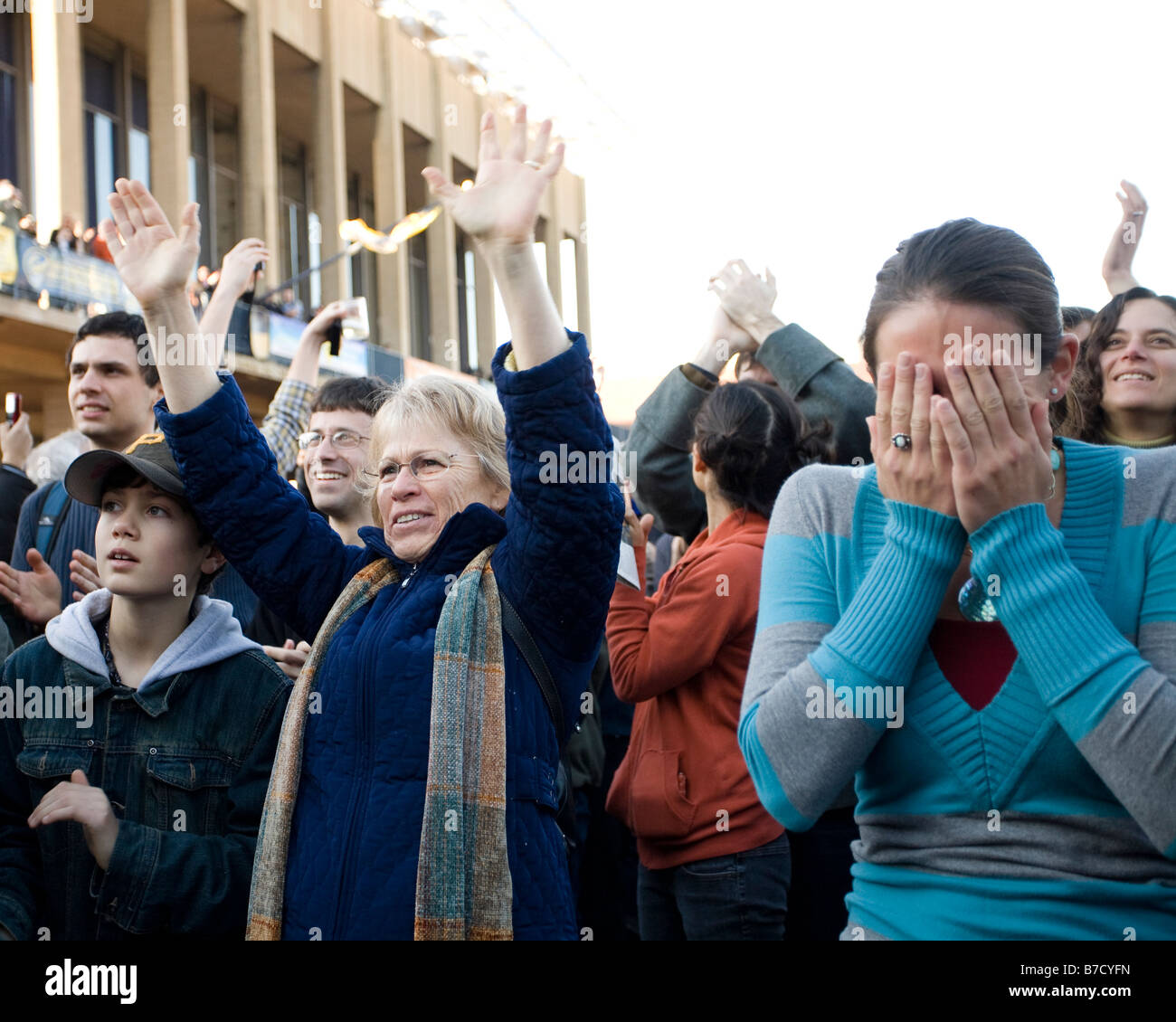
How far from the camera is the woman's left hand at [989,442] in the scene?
64.9 inches

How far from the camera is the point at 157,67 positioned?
21188 millimetres

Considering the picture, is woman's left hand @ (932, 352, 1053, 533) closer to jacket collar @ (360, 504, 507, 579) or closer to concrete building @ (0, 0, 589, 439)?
jacket collar @ (360, 504, 507, 579)

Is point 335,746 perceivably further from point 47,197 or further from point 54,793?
point 47,197

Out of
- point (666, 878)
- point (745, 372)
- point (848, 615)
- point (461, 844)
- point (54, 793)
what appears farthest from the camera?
point (745, 372)

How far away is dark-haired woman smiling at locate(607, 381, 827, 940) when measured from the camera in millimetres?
3271

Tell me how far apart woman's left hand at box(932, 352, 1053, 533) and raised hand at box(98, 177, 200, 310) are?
1.76 m

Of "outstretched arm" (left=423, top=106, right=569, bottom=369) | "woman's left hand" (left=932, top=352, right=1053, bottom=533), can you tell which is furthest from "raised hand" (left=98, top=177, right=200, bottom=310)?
"woman's left hand" (left=932, top=352, right=1053, bottom=533)

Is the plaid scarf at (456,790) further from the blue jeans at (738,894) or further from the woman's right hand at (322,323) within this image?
the woman's right hand at (322,323)

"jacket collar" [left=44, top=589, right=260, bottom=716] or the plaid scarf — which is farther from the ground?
"jacket collar" [left=44, top=589, right=260, bottom=716]

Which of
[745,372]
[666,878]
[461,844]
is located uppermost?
[745,372]

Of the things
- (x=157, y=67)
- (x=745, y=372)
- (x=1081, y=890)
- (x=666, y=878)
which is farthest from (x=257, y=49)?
(x=1081, y=890)

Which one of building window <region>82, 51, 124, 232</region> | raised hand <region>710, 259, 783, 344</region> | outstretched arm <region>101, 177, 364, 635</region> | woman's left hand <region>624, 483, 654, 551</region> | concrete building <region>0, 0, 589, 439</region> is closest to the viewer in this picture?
outstretched arm <region>101, 177, 364, 635</region>

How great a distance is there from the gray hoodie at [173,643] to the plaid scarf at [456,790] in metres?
0.52

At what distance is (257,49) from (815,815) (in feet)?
81.3
